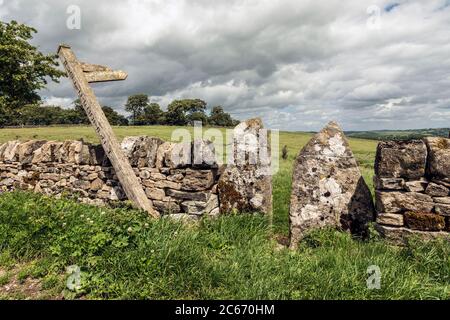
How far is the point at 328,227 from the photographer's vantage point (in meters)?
5.95

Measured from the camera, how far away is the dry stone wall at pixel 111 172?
22.3ft

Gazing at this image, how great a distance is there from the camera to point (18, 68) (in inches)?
864

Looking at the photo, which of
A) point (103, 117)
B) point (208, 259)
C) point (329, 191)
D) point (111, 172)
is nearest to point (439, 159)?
point (329, 191)

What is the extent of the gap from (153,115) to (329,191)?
74.4 metres

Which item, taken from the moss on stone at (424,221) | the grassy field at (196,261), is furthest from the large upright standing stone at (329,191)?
the moss on stone at (424,221)

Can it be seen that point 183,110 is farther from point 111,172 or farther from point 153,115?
point 111,172

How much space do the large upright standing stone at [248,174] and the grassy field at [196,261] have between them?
21.0 inches

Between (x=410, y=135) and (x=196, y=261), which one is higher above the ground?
(x=410, y=135)

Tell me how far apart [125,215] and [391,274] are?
458 centimetres

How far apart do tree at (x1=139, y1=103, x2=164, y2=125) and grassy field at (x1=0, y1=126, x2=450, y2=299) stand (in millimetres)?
70423

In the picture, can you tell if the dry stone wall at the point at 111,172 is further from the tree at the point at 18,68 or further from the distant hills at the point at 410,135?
the tree at the point at 18,68

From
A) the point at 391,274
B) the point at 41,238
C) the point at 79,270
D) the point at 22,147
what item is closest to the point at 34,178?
the point at 22,147
